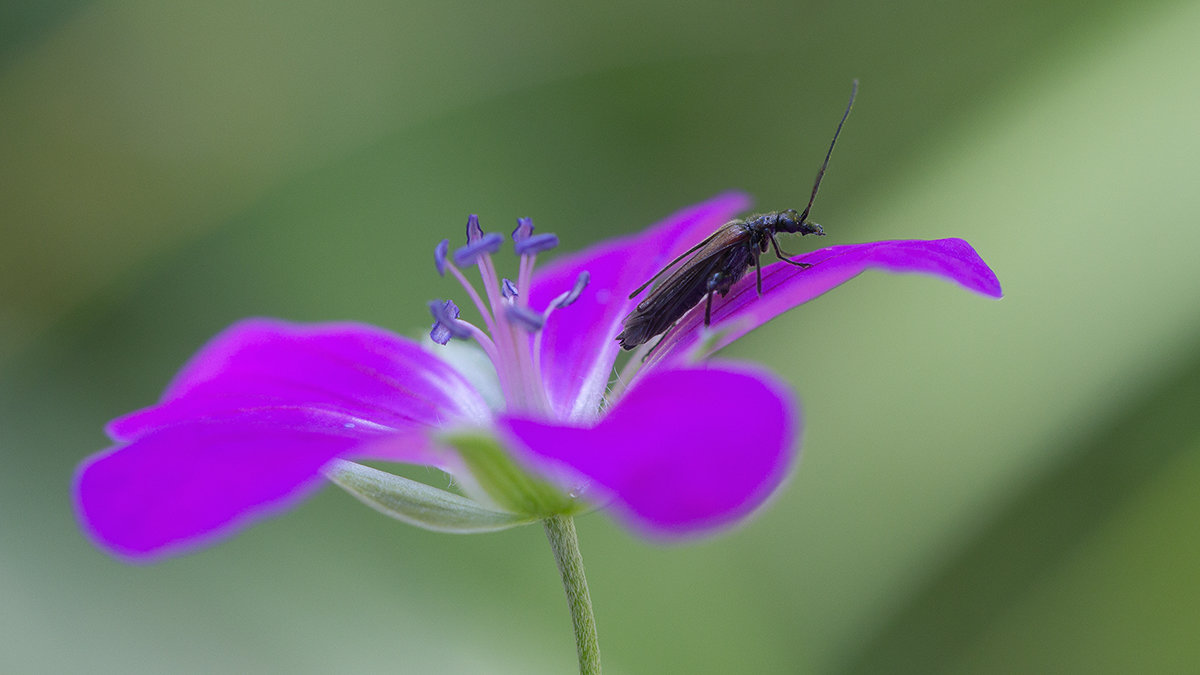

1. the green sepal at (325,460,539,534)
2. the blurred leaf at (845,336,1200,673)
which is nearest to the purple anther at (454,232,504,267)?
the green sepal at (325,460,539,534)

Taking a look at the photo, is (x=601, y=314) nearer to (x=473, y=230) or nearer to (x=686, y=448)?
(x=473, y=230)

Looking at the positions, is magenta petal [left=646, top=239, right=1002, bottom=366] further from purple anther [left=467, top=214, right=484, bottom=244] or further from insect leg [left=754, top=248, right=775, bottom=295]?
purple anther [left=467, top=214, right=484, bottom=244]

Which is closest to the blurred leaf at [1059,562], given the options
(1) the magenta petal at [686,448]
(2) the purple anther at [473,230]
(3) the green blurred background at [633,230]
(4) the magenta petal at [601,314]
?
(3) the green blurred background at [633,230]

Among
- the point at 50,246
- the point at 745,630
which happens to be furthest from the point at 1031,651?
the point at 50,246

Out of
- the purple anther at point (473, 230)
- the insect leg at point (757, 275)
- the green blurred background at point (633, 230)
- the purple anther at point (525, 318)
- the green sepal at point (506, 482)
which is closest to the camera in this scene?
the green sepal at point (506, 482)

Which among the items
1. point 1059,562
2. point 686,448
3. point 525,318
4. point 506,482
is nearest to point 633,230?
point 1059,562

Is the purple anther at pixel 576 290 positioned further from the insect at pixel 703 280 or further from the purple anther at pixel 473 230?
the purple anther at pixel 473 230

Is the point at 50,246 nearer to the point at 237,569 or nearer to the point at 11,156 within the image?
the point at 11,156
